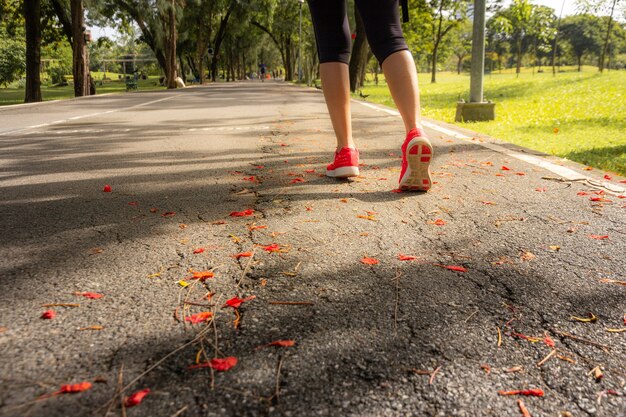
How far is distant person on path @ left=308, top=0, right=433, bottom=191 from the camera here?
10.1ft

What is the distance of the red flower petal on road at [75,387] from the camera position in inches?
Result: 45.1

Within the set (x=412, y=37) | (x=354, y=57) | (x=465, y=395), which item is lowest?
(x=465, y=395)

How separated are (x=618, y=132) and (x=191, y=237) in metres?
6.55

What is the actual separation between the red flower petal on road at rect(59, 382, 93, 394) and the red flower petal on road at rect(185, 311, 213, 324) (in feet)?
1.20

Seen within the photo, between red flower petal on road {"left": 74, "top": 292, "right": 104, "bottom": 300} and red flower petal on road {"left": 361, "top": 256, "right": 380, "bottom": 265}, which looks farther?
red flower petal on road {"left": 361, "top": 256, "right": 380, "bottom": 265}

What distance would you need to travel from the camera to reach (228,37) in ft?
187

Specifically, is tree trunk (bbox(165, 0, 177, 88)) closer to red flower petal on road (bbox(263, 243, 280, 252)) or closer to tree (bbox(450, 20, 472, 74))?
tree (bbox(450, 20, 472, 74))

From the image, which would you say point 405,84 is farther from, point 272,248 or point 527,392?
point 527,392

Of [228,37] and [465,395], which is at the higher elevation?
[228,37]

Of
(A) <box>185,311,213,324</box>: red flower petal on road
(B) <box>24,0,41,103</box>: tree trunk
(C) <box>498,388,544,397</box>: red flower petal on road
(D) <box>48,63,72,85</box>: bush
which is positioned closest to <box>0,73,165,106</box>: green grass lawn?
(B) <box>24,0,41,103</box>: tree trunk

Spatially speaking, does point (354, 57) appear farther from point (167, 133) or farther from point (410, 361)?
point (410, 361)

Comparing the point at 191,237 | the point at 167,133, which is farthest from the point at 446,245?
the point at 167,133

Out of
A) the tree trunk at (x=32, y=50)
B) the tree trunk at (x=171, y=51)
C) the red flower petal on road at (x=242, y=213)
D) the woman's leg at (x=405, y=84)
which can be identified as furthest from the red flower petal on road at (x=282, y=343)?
the tree trunk at (x=171, y=51)

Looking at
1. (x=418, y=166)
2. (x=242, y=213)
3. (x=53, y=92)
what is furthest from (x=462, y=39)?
(x=242, y=213)
